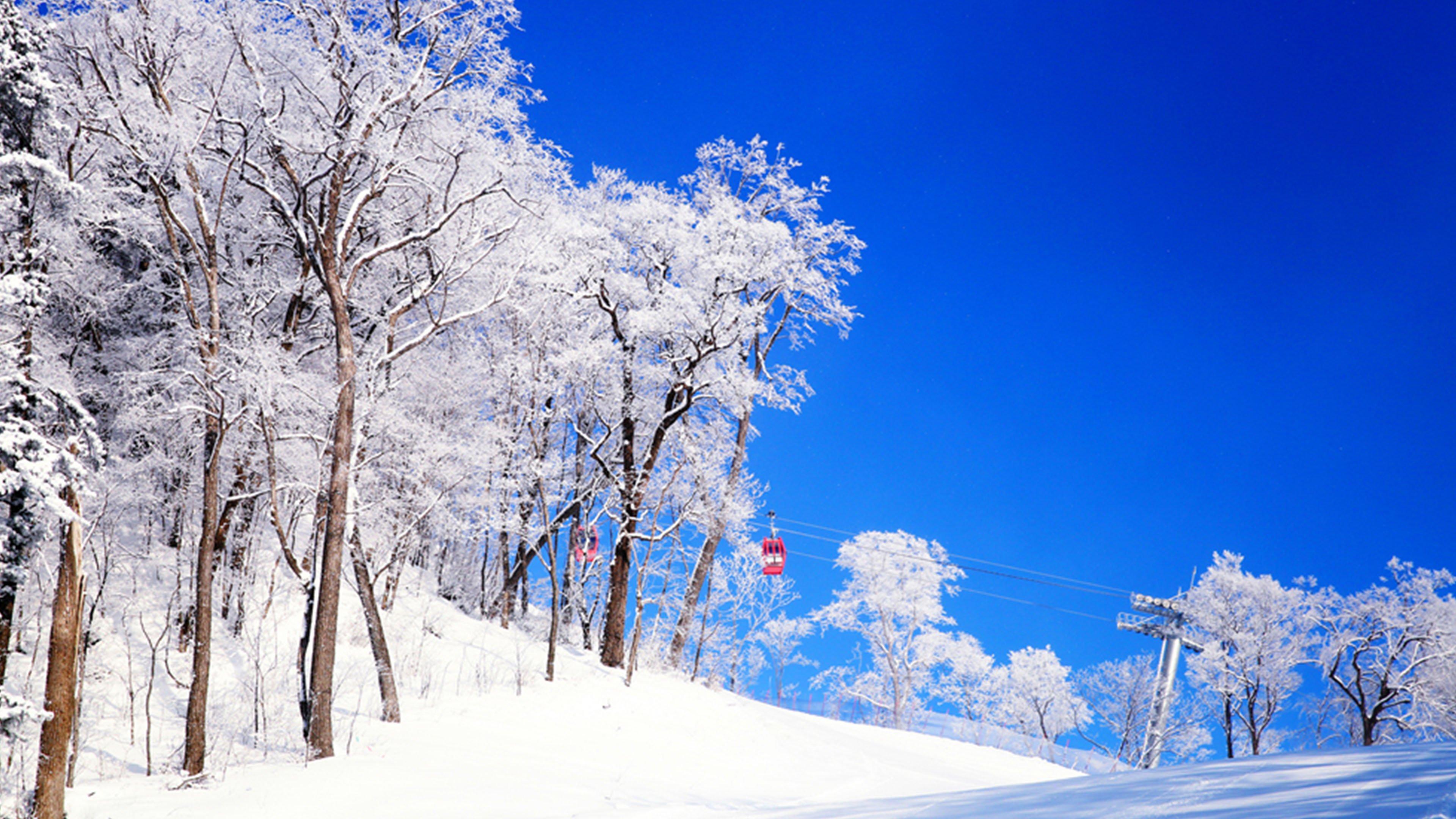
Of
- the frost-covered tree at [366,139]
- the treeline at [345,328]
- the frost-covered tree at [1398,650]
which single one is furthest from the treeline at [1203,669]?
the frost-covered tree at [366,139]

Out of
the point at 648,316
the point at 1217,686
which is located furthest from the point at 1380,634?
the point at 648,316

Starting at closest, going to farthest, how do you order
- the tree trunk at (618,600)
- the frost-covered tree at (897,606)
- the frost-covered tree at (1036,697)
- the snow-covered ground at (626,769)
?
the snow-covered ground at (626,769) → the tree trunk at (618,600) → the frost-covered tree at (897,606) → the frost-covered tree at (1036,697)

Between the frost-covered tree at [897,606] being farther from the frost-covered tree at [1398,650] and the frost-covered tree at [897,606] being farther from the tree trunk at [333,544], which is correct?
the tree trunk at [333,544]

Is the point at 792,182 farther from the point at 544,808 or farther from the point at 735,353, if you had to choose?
the point at 544,808

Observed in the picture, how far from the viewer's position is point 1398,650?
82.1 feet

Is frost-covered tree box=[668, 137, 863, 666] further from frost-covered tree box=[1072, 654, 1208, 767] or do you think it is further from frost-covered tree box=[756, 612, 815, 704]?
frost-covered tree box=[1072, 654, 1208, 767]

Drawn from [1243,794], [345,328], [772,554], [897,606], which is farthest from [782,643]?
[1243,794]

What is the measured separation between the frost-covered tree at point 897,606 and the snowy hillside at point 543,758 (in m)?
15.5

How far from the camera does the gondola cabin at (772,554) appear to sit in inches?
725

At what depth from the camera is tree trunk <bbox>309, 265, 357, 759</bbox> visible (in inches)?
361

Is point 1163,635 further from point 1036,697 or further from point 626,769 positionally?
point 626,769

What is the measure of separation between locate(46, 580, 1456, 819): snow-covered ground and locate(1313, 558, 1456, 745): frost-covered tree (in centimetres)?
1635

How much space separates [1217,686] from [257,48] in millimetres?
33358

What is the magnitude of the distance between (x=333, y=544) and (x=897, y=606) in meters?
27.9
